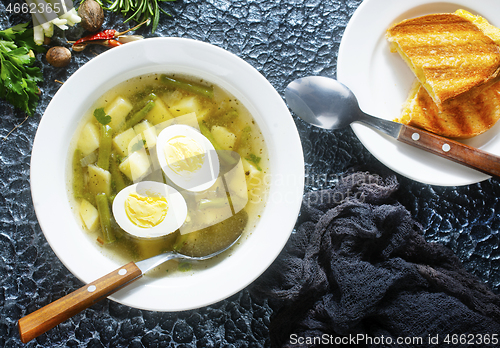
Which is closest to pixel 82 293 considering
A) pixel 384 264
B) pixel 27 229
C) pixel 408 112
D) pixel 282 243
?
pixel 27 229

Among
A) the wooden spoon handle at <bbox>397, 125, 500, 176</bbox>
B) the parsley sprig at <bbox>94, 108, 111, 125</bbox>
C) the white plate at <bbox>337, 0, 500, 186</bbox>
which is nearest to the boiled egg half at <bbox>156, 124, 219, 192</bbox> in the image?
the parsley sprig at <bbox>94, 108, 111, 125</bbox>

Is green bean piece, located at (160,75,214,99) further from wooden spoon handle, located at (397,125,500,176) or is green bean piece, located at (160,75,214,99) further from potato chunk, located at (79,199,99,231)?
wooden spoon handle, located at (397,125,500,176)

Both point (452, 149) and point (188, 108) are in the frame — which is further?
point (188, 108)

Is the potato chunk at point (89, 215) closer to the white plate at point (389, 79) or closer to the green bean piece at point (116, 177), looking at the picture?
the green bean piece at point (116, 177)

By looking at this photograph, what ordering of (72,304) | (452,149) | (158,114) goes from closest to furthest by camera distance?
(72,304)
(452,149)
(158,114)

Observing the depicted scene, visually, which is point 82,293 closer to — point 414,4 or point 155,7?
point 155,7

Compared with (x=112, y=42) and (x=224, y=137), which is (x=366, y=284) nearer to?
(x=224, y=137)

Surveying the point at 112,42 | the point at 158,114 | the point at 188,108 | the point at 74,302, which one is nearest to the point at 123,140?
the point at 158,114
